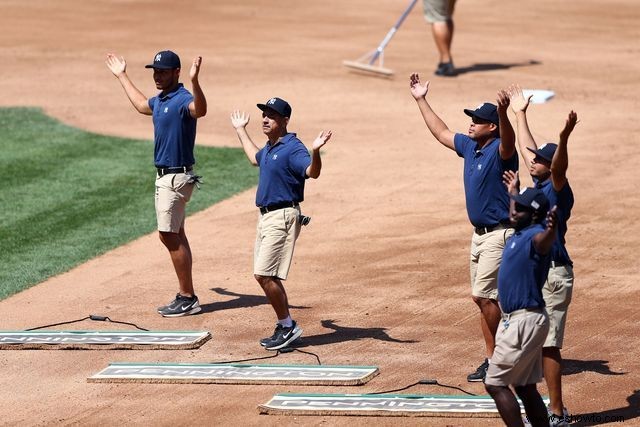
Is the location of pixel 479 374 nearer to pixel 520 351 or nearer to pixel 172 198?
pixel 520 351

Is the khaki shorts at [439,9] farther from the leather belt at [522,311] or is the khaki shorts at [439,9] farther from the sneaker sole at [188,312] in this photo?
the leather belt at [522,311]

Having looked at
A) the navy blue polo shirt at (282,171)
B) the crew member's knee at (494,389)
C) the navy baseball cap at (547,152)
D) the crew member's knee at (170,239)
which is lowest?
the crew member's knee at (494,389)

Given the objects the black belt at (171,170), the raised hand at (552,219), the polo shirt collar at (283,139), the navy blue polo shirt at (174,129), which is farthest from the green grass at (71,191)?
the raised hand at (552,219)

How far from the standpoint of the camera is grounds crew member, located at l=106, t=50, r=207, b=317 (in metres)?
13.0

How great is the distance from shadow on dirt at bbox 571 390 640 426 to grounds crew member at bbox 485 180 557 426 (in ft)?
3.15

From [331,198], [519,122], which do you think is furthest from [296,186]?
[331,198]

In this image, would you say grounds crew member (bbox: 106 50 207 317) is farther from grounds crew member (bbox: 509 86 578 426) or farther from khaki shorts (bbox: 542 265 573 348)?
khaki shorts (bbox: 542 265 573 348)

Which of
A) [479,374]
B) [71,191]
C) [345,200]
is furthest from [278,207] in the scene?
[71,191]

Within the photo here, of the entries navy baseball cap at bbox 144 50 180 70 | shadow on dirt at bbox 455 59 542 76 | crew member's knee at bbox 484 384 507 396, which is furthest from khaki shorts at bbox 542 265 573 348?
shadow on dirt at bbox 455 59 542 76

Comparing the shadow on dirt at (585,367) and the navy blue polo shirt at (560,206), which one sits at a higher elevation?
the navy blue polo shirt at (560,206)

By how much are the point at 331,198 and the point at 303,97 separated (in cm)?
567

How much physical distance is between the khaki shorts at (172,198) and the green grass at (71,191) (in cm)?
236

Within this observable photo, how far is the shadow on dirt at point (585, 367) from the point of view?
1104cm

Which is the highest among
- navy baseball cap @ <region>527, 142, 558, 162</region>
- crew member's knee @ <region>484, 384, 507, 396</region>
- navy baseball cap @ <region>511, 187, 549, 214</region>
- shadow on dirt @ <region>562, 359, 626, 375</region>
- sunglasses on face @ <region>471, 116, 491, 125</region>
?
sunglasses on face @ <region>471, 116, 491, 125</region>
